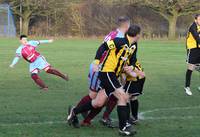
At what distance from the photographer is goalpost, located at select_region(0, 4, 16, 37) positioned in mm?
52312

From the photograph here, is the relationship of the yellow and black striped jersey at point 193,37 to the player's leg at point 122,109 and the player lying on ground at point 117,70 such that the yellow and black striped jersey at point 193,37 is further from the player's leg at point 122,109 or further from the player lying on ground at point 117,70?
the player's leg at point 122,109

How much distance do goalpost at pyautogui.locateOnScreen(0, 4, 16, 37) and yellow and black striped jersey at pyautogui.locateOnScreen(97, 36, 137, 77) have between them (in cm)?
4619

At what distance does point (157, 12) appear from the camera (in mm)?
49719

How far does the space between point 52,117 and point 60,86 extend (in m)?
4.93

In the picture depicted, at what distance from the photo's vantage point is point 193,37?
12.2 meters

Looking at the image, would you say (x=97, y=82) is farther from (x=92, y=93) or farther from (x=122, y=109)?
(x=122, y=109)

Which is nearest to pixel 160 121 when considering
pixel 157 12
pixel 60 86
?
pixel 60 86

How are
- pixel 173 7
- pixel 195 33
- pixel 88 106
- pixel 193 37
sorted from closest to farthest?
1. pixel 88 106
2. pixel 195 33
3. pixel 193 37
4. pixel 173 7

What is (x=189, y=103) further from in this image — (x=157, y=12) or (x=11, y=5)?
(x=11, y=5)

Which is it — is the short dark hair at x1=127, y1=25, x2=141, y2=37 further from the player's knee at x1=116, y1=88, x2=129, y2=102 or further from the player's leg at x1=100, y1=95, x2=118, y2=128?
the player's leg at x1=100, y1=95, x2=118, y2=128

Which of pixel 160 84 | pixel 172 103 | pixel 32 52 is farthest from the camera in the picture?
pixel 160 84

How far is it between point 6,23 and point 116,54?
46696 mm

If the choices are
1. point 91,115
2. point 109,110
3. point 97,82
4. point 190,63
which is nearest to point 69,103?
point 109,110

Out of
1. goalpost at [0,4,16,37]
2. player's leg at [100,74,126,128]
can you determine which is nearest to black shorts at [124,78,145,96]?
player's leg at [100,74,126,128]
